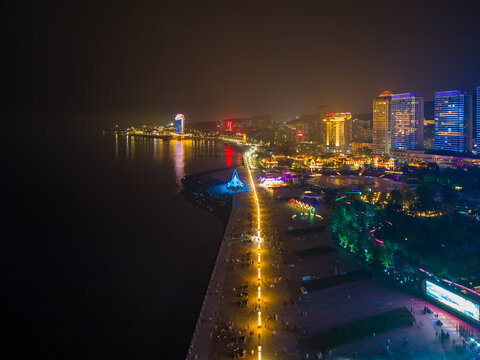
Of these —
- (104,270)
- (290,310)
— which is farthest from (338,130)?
(290,310)

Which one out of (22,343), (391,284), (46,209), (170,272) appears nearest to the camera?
(22,343)

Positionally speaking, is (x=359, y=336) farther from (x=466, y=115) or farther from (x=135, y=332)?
(x=466, y=115)

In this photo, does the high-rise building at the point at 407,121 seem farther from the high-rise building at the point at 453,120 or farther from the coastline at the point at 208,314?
the coastline at the point at 208,314

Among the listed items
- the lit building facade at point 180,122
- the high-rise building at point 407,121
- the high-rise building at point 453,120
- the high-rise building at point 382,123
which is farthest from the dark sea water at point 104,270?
the lit building facade at point 180,122

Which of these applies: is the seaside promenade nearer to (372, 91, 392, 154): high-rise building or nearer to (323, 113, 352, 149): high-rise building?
(372, 91, 392, 154): high-rise building

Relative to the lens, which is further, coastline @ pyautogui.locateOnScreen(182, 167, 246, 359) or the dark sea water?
the dark sea water

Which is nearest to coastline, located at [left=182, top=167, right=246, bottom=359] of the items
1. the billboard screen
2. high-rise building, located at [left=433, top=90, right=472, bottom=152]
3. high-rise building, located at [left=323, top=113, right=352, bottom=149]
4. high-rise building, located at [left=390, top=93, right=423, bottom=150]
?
the billboard screen

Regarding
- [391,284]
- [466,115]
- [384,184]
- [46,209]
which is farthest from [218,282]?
[466,115]
